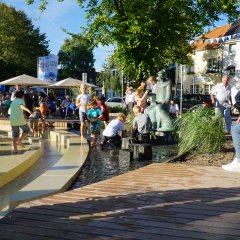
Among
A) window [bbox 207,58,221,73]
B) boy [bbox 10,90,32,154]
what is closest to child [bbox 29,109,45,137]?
boy [bbox 10,90,32,154]

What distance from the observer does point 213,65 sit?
158 ft

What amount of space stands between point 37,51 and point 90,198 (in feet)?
173

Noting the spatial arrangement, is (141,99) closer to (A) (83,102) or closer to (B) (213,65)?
(A) (83,102)

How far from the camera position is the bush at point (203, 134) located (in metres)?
8.45

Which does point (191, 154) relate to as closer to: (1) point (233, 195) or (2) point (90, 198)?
(1) point (233, 195)

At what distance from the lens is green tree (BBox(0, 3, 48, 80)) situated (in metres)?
52.2

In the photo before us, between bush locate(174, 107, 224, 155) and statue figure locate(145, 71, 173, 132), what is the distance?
6.96ft

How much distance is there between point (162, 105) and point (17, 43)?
147 feet

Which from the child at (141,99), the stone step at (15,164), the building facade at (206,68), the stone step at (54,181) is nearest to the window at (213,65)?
the building facade at (206,68)

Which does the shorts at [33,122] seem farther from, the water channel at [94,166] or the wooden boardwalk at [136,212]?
the wooden boardwalk at [136,212]

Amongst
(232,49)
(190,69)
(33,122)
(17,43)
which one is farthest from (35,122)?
(17,43)

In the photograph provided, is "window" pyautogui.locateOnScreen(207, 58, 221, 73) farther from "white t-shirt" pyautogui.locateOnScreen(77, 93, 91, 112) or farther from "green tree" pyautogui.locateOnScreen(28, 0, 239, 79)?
"white t-shirt" pyautogui.locateOnScreen(77, 93, 91, 112)

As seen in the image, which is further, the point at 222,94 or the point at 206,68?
the point at 206,68

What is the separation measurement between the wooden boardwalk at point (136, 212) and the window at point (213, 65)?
1672 inches
